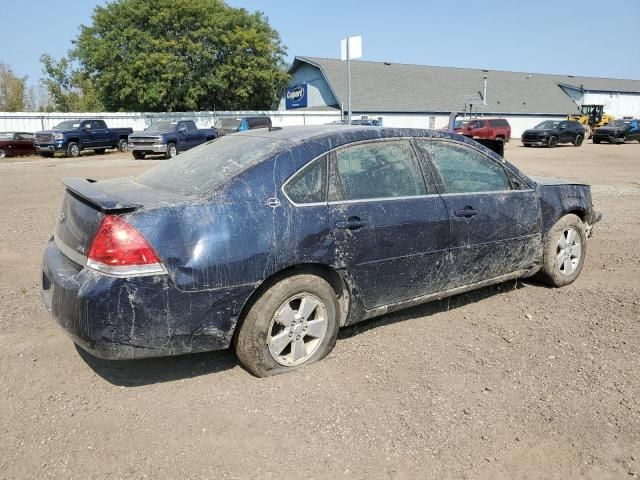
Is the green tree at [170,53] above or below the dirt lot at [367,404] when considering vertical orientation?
above

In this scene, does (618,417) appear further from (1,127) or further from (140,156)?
(1,127)

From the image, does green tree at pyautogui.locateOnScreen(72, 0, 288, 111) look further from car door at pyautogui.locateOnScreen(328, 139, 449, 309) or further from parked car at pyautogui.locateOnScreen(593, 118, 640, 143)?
car door at pyautogui.locateOnScreen(328, 139, 449, 309)

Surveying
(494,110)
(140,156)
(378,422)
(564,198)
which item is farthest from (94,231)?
(494,110)

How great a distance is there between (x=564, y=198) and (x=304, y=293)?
9.84 ft

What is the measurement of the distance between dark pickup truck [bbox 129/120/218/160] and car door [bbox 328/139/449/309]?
1896cm

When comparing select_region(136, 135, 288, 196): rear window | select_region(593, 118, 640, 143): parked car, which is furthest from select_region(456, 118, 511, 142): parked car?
select_region(136, 135, 288, 196): rear window

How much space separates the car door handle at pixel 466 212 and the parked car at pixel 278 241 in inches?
0.4

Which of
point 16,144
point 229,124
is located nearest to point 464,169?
point 229,124

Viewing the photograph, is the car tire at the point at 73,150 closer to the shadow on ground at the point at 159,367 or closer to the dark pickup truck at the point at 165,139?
the dark pickup truck at the point at 165,139

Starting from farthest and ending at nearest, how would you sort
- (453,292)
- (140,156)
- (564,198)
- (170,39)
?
(170,39), (140,156), (564,198), (453,292)

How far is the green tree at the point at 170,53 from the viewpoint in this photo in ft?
120

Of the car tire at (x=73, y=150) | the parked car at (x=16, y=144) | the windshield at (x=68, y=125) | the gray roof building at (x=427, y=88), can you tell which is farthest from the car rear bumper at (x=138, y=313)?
the gray roof building at (x=427, y=88)

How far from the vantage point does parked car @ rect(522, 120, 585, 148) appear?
101ft

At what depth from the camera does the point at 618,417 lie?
3.04 m
